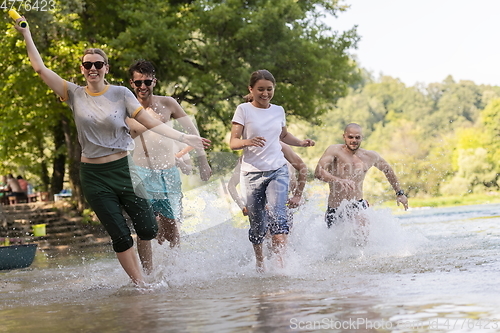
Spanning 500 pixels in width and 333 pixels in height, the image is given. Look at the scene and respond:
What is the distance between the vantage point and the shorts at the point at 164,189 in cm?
741

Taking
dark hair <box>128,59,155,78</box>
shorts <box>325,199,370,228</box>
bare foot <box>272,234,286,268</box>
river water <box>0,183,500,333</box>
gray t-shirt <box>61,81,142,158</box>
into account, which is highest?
dark hair <box>128,59,155,78</box>

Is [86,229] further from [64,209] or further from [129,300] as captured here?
[129,300]

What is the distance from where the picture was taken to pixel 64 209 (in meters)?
26.3

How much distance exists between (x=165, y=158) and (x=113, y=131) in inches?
56.0

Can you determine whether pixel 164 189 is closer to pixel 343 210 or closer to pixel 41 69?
pixel 41 69

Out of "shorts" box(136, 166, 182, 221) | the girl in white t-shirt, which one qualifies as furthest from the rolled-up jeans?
"shorts" box(136, 166, 182, 221)

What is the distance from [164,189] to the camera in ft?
25.0

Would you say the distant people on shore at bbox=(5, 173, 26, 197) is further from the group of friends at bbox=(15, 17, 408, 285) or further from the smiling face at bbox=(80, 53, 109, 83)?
the smiling face at bbox=(80, 53, 109, 83)

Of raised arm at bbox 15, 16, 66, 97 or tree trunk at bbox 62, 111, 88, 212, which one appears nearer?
raised arm at bbox 15, 16, 66, 97

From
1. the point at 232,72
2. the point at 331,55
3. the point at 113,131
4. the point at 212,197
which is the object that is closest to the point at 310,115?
the point at 331,55

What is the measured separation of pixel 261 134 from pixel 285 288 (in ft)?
5.26

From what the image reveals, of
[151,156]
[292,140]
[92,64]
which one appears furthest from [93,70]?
[292,140]

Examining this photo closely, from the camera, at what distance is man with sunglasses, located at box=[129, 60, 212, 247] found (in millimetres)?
7336

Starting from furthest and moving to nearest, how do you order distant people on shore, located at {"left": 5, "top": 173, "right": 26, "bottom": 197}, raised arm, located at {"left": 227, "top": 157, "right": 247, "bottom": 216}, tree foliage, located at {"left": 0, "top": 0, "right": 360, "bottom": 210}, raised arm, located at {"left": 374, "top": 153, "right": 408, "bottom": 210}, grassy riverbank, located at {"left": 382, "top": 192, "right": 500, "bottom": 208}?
grassy riverbank, located at {"left": 382, "top": 192, "right": 500, "bottom": 208} < distant people on shore, located at {"left": 5, "top": 173, "right": 26, "bottom": 197} < tree foliage, located at {"left": 0, "top": 0, "right": 360, "bottom": 210} < raised arm, located at {"left": 374, "top": 153, "right": 408, "bottom": 210} < raised arm, located at {"left": 227, "top": 157, "right": 247, "bottom": 216}
